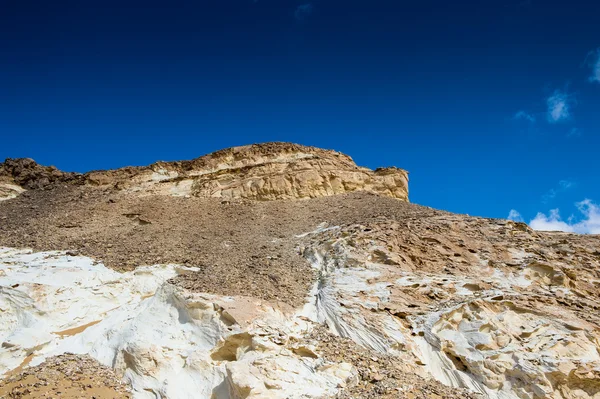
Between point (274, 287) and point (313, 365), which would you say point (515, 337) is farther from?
point (274, 287)

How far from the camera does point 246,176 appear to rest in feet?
74.7

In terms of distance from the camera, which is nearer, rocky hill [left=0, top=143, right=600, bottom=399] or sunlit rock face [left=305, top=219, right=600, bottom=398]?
rocky hill [left=0, top=143, right=600, bottom=399]

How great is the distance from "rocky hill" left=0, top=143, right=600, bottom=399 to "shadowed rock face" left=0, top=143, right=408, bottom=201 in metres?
4.05

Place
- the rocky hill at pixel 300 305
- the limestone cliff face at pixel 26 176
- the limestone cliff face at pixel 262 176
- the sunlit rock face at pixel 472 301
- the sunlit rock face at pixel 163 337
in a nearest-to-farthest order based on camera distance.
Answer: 1. the sunlit rock face at pixel 163 337
2. the rocky hill at pixel 300 305
3. the sunlit rock face at pixel 472 301
4. the limestone cliff face at pixel 262 176
5. the limestone cliff face at pixel 26 176

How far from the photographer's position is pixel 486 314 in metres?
9.92

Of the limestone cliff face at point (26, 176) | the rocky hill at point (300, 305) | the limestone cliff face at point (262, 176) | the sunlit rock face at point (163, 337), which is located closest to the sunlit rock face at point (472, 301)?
the rocky hill at point (300, 305)

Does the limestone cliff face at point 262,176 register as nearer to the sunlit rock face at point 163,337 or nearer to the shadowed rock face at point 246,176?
the shadowed rock face at point 246,176

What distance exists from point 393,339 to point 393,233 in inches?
205

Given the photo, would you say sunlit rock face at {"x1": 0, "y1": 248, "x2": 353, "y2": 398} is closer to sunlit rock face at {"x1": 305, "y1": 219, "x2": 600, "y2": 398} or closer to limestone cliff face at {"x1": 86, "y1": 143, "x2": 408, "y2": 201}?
sunlit rock face at {"x1": 305, "y1": 219, "x2": 600, "y2": 398}

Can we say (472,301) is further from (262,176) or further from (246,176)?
(246,176)

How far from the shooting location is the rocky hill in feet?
26.0

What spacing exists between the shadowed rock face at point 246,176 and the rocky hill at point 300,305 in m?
4.05

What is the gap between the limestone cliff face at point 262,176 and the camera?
22.0 meters

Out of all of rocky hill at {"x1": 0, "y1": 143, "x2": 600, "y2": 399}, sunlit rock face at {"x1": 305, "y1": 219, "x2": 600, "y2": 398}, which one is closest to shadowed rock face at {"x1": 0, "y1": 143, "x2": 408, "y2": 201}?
rocky hill at {"x1": 0, "y1": 143, "x2": 600, "y2": 399}
